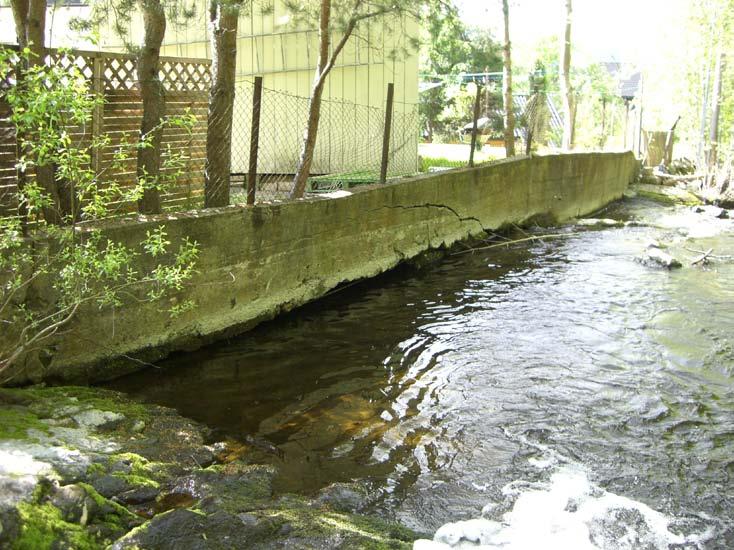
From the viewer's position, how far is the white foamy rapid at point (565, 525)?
4.21 m

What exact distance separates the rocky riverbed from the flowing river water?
1.12 feet

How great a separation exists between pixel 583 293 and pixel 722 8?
15281 millimetres

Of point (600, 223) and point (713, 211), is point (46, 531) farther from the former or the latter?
point (713, 211)

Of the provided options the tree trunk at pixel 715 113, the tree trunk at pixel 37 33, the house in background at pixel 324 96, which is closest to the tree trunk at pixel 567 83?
the tree trunk at pixel 715 113

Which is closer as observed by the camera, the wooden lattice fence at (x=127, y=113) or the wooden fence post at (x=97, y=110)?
the wooden lattice fence at (x=127, y=113)

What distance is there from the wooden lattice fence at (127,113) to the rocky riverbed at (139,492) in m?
2.24

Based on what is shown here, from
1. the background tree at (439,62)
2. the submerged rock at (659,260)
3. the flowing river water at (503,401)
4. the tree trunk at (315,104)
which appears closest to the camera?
the flowing river water at (503,401)

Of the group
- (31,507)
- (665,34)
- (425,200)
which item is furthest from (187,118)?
(665,34)

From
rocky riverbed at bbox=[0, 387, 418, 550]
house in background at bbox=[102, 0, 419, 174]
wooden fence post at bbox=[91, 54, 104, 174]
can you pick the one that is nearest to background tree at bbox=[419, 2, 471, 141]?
house in background at bbox=[102, 0, 419, 174]

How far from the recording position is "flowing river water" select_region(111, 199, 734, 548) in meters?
4.66

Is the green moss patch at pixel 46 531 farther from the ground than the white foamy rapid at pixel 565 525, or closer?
farther from the ground

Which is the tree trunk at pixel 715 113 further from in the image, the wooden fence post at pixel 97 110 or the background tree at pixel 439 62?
the wooden fence post at pixel 97 110

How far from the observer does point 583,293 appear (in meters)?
10.2

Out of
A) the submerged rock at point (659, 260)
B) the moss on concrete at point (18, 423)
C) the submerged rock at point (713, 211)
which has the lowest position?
the moss on concrete at point (18, 423)
